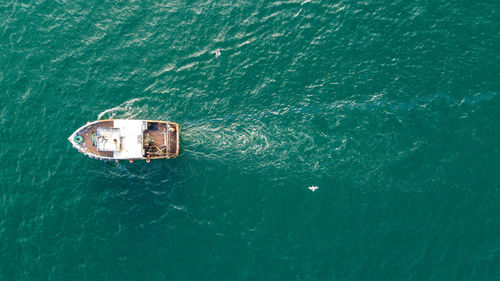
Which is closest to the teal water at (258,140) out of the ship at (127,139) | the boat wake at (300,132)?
the boat wake at (300,132)

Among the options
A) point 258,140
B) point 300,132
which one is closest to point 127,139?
point 258,140

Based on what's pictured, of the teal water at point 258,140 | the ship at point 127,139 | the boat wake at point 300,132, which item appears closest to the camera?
the teal water at point 258,140

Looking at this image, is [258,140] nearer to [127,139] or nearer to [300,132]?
[300,132]

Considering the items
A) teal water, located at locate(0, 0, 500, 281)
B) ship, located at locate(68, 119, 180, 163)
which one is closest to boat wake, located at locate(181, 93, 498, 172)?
teal water, located at locate(0, 0, 500, 281)

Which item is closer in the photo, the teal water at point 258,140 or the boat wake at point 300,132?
the teal water at point 258,140

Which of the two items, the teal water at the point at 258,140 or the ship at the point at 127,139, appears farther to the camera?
the ship at the point at 127,139

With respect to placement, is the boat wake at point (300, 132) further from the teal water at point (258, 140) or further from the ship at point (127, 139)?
the ship at point (127, 139)

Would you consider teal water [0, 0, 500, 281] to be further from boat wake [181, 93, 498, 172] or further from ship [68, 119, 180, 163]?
ship [68, 119, 180, 163]

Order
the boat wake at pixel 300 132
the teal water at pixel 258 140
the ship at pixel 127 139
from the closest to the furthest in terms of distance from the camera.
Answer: the teal water at pixel 258 140 → the ship at pixel 127 139 → the boat wake at pixel 300 132

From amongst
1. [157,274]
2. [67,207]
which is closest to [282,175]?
[157,274]
